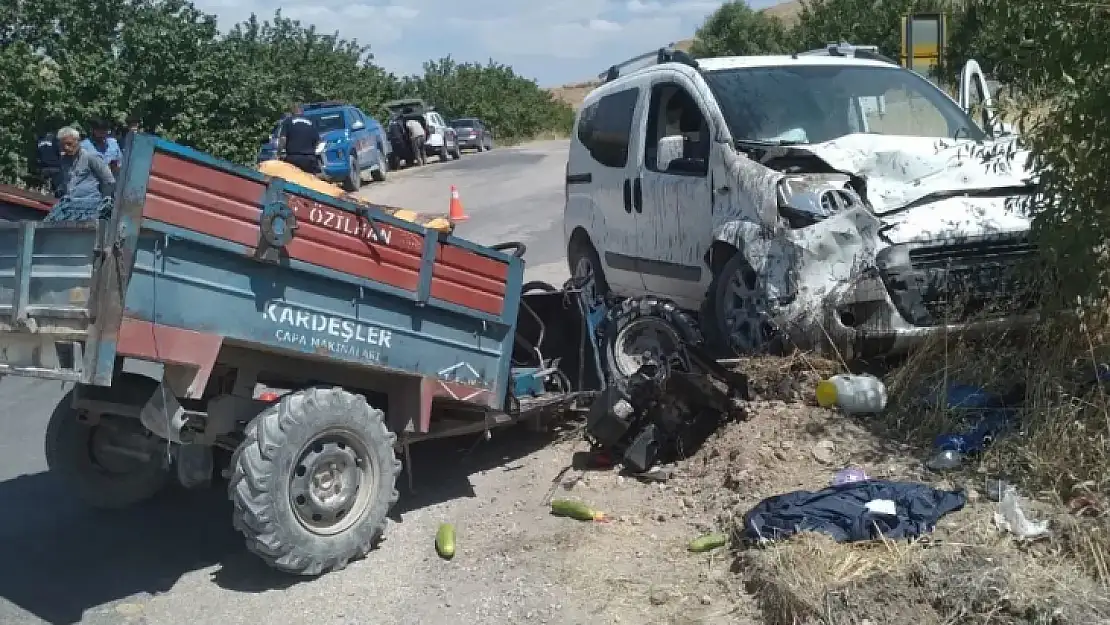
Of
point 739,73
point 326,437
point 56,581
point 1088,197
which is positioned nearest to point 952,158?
point 1088,197

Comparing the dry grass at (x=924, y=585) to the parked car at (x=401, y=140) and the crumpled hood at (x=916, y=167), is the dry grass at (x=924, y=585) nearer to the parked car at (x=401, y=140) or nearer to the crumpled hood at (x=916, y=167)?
the crumpled hood at (x=916, y=167)

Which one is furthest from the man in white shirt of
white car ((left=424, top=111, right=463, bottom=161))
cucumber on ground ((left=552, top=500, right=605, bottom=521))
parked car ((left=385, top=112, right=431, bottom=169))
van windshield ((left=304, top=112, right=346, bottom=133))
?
cucumber on ground ((left=552, top=500, right=605, bottom=521))

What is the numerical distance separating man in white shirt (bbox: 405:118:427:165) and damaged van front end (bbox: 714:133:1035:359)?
2568cm

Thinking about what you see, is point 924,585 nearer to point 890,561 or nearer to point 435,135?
point 890,561

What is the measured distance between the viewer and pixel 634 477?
579 centimetres

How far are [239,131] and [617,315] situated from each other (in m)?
18.1

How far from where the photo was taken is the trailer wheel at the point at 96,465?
19.2 feet

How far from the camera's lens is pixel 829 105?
6820 millimetres

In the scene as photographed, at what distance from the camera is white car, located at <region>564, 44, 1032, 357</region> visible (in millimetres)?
5578

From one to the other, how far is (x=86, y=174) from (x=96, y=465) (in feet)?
15.4

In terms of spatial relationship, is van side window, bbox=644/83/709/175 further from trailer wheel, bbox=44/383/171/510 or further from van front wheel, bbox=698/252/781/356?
trailer wheel, bbox=44/383/171/510

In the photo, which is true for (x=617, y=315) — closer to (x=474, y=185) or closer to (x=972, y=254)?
(x=972, y=254)

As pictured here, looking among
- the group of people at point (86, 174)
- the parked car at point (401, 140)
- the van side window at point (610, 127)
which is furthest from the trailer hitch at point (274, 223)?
the parked car at point (401, 140)

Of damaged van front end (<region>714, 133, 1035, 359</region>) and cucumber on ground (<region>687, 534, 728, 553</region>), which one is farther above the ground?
damaged van front end (<region>714, 133, 1035, 359</region>)
